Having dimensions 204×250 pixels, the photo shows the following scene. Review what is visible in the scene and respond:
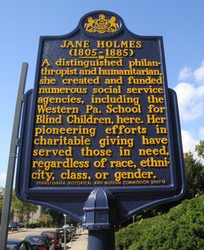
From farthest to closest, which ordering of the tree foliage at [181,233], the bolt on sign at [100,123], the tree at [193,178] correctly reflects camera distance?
the tree at [193,178], the tree foliage at [181,233], the bolt on sign at [100,123]

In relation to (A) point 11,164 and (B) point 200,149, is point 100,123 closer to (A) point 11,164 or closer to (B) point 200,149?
(A) point 11,164

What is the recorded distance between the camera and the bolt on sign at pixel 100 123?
6214 millimetres


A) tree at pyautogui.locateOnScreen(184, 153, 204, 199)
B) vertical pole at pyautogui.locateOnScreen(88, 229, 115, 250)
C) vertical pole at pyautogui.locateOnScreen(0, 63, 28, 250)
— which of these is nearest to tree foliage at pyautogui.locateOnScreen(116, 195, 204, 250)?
vertical pole at pyautogui.locateOnScreen(88, 229, 115, 250)

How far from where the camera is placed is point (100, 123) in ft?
21.6

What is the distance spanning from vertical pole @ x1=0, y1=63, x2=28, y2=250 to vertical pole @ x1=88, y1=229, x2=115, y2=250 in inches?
58.0

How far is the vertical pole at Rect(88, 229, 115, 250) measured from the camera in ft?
19.2

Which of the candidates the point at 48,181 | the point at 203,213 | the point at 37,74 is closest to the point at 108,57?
the point at 37,74

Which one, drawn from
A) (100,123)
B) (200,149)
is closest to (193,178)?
(200,149)

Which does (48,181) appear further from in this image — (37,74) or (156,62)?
(156,62)

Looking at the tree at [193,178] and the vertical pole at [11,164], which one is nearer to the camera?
the vertical pole at [11,164]

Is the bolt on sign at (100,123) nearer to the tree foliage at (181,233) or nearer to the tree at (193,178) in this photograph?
the tree foliage at (181,233)

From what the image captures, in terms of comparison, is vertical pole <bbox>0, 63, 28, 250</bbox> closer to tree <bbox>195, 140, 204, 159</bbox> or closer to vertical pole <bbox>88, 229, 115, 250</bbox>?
vertical pole <bbox>88, 229, 115, 250</bbox>

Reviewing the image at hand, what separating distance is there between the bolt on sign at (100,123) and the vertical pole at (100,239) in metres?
0.41

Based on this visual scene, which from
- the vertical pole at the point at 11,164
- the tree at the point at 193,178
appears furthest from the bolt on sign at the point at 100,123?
the tree at the point at 193,178
